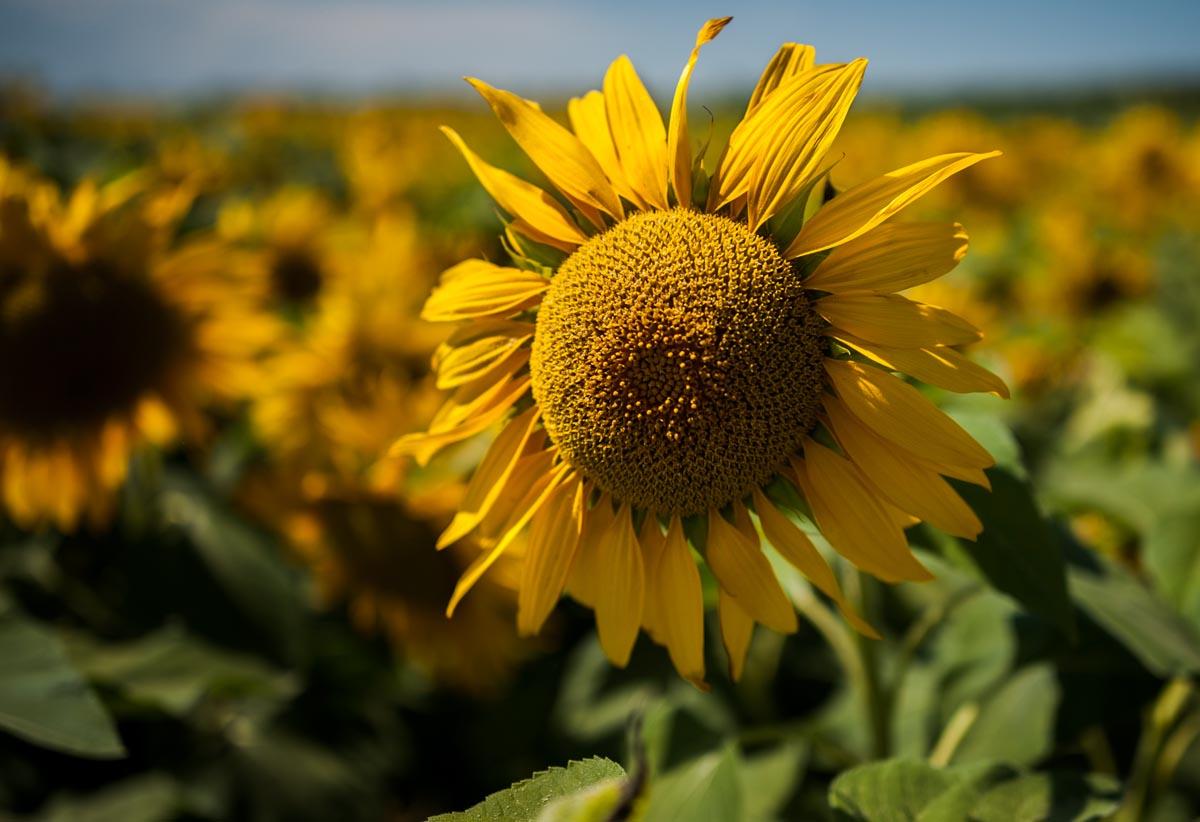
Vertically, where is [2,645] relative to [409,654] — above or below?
above

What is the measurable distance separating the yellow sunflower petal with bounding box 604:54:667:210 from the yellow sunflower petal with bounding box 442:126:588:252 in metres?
0.11

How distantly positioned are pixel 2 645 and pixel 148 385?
1.12m

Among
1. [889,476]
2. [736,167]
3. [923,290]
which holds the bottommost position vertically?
[889,476]

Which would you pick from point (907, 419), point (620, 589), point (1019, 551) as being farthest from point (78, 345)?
point (1019, 551)

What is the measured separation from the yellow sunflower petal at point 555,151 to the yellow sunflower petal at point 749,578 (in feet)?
1.51

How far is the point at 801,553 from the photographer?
108 cm

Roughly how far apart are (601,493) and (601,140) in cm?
48

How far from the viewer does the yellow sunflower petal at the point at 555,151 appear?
1.17 m

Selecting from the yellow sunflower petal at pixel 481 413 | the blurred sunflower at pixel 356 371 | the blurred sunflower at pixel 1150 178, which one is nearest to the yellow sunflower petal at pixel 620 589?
the yellow sunflower petal at pixel 481 413

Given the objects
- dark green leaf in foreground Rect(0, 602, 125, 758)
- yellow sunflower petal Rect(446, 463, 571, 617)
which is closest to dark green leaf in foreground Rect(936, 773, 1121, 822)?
yellow sunflower petal Rect(446, 463, 571, 617)

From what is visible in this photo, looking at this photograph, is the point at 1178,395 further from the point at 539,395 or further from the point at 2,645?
the point at 2,645

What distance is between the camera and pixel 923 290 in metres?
2.44

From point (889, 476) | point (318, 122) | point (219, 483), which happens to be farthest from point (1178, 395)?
point (318, 122)

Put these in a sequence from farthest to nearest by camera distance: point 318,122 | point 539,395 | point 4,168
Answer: point 318,122
point 4,168
point 539,395
